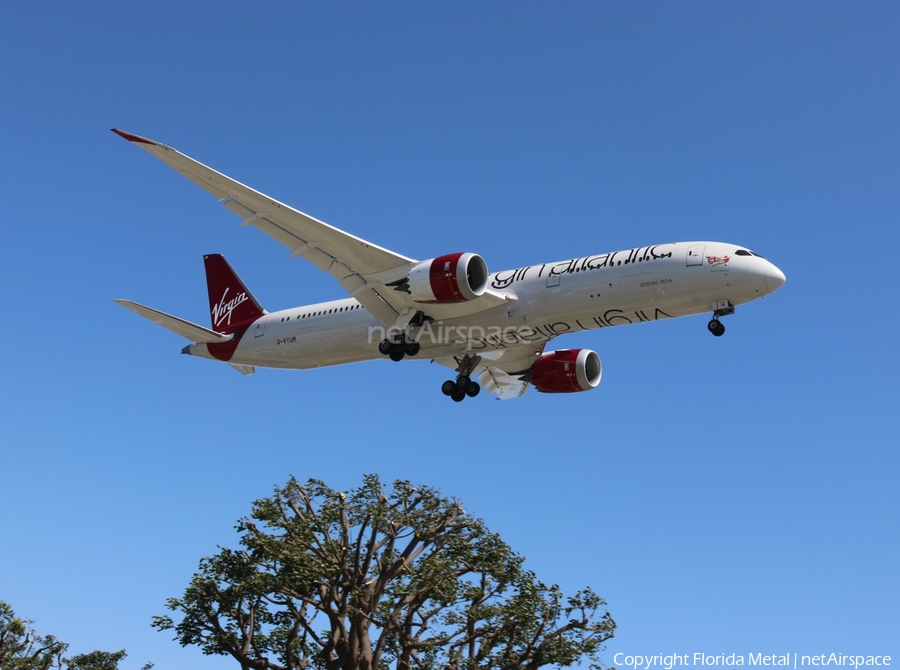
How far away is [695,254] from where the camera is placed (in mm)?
26938

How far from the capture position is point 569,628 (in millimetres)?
29812

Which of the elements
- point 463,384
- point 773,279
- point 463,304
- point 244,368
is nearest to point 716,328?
point 773,279

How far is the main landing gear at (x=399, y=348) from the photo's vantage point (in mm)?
30906

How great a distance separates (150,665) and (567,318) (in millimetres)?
26389

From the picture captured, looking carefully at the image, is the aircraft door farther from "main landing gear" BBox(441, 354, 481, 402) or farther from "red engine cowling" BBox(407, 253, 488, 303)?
"main landing gear" BBox(441, 354, 481, 402)

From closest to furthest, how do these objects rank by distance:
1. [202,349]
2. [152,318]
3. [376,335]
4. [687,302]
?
[687,302]
[376,335]
[152,318]
[202,349]

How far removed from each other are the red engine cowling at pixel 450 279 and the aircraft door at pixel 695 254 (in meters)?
6.26

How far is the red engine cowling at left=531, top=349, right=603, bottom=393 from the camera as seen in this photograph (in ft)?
112

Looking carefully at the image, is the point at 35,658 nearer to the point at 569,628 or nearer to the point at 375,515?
the point at 375,515

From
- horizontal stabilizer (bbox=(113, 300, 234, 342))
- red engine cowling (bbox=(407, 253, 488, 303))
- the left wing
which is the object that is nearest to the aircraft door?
the left wing

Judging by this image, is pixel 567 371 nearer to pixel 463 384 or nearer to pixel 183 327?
pixel 463 384

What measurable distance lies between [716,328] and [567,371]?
8.17m

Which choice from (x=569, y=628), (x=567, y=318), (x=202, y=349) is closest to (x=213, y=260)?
(x=202, y=349)

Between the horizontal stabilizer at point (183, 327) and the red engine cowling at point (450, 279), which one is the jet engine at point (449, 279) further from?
the horizontal stabilizer at point (183, 327)
